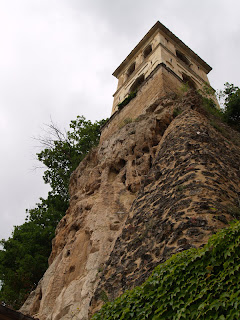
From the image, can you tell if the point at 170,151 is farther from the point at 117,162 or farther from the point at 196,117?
the point at 117,162

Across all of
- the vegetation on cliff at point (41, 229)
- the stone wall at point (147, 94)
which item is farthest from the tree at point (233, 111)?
the vegetation on cliff at point (41, 229)

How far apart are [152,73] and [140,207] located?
9.64 m

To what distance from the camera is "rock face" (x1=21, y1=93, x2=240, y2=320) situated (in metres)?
5.28

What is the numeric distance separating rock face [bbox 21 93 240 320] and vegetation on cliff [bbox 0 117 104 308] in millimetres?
3303

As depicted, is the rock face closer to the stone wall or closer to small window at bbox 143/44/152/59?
the stone wall

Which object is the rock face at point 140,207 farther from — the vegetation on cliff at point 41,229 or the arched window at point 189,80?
the arched window at point 189,80

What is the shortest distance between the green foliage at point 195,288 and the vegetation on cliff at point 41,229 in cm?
874

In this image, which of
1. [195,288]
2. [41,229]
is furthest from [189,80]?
[195,288]

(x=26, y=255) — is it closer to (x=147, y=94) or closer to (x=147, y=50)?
(x=147, y=94)

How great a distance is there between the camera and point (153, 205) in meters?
6.39

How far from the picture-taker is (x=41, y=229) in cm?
1516

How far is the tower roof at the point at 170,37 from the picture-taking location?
21.9 m

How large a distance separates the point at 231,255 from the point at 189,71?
693 inches

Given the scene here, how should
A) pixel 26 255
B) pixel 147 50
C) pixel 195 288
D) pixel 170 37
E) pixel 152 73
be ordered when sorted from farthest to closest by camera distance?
pixel 170 37, pixel 147 50, pixel 152 73, pixel 26 255, pixel 195 288
